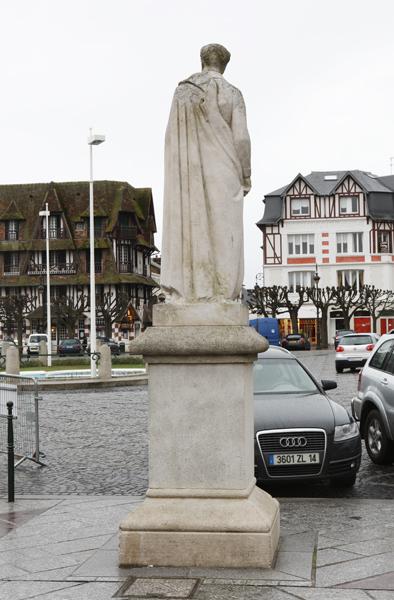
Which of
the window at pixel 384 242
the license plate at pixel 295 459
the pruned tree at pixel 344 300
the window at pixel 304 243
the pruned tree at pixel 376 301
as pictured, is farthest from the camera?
the window at pixel 304 243

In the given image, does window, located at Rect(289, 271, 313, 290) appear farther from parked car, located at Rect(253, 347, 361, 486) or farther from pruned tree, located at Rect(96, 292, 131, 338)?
parked car, located at Rect(253, 347, 361, 486)

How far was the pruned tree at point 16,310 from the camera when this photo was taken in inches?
2655

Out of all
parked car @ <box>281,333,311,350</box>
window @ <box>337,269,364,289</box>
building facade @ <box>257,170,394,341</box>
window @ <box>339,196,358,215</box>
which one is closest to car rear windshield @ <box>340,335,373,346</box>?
parked car @ <box>281,333,311,350</box>

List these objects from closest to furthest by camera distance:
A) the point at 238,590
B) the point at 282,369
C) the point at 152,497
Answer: the point at 238,590 < the point at 152,497 < the point at 282,369

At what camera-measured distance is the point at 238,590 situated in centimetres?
553

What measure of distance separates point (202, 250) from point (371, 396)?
607cm

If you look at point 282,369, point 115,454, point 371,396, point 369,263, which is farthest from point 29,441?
point 369,263

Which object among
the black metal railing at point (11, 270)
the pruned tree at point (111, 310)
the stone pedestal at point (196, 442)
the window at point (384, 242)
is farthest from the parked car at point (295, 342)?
the stone pedestal at point (196, 442)

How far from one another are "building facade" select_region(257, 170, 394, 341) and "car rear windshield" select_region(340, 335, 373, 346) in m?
40.5

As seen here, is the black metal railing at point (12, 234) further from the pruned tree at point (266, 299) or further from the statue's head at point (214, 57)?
the statue's head at point (214, 57)

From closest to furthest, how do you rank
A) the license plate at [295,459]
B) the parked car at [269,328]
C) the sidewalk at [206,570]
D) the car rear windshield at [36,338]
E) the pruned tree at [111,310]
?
the sidewalk at [206,570] → the license plate at [295,459] → the parked car at [269,328] → the car rear windshield at [36,338] → the pruned tree at [111,310]

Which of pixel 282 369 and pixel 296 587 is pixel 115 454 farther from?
pixel 296 587

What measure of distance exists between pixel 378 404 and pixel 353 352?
74.9ft

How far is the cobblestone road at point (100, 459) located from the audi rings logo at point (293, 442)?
1.94ft
